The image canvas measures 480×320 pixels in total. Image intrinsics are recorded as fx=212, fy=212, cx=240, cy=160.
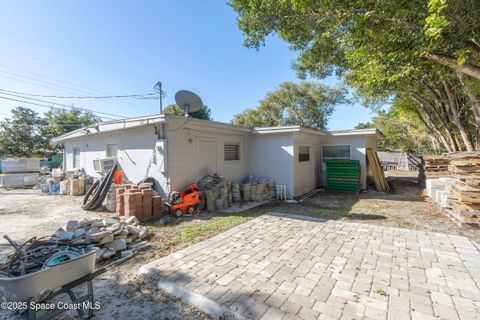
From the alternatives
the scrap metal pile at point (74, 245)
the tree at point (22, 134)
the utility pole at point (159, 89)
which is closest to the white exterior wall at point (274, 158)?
the scrap metal pile at point (74, 245)

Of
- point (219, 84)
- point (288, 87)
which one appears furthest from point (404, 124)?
point (219, 84)

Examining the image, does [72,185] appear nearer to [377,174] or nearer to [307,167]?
[307,167]

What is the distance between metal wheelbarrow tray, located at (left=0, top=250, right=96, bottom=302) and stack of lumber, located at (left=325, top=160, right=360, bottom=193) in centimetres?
925

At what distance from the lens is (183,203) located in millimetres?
5828

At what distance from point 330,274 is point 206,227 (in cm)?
279

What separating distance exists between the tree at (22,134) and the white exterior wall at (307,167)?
29.6 m

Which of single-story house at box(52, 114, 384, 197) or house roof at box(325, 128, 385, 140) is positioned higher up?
house roof at box(325, 128, 385, 140)

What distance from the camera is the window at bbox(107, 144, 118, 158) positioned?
8.36 m

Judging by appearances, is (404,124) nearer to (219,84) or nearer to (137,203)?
(219,84)

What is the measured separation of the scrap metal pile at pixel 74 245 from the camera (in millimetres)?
1952

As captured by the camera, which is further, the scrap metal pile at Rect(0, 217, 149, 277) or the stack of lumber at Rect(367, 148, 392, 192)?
the stack of lumber at Rect(367, 148, 392, 192)

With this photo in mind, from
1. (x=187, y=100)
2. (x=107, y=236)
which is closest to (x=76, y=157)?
(x=187, y=100)

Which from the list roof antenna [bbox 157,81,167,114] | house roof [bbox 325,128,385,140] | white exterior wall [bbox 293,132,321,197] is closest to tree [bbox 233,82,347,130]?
roof antenna [bbox 157,81,167,114]

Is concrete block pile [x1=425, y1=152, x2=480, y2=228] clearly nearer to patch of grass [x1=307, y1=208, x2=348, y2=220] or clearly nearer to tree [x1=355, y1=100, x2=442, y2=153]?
patch of grass [x1=307, y1=208, x2=348, y2=220]
